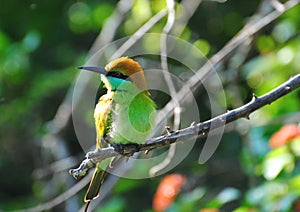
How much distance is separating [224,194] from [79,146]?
1780mm

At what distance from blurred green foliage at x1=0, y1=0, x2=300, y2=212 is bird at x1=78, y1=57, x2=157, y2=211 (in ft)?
2.97

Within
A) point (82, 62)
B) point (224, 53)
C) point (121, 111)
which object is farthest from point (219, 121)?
point (82, 62)

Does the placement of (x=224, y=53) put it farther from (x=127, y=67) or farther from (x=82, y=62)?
(x=82, y=62)

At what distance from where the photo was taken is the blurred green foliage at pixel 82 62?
3.73m

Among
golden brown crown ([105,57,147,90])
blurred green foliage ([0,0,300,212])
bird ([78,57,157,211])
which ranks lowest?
blurred green foliage ([0,0,300,212])

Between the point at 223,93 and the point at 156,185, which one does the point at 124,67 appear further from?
the point at 156,185

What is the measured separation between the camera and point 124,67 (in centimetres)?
262

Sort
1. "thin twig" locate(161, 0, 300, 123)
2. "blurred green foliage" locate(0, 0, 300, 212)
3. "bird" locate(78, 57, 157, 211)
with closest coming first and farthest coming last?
"bird" locate(78, 57, 157, 211) < "thin twig" locate(161, 0, 300, 123) < "blurred green foliage" locate(0, 0, 300, 212)

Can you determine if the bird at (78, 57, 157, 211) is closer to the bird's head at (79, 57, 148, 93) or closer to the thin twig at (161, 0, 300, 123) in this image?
the bird's head at (79, 57, 148, 93)

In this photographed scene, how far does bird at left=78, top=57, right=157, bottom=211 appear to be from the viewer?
101 inches

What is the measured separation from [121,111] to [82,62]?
2.08m

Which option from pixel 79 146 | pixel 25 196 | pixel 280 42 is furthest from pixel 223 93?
pixel 25 196

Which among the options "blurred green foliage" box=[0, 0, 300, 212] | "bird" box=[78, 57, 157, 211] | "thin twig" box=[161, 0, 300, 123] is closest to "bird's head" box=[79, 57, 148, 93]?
"bird" box=[78, 57, 157, 211]

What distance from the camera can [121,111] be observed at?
8.63 feet
